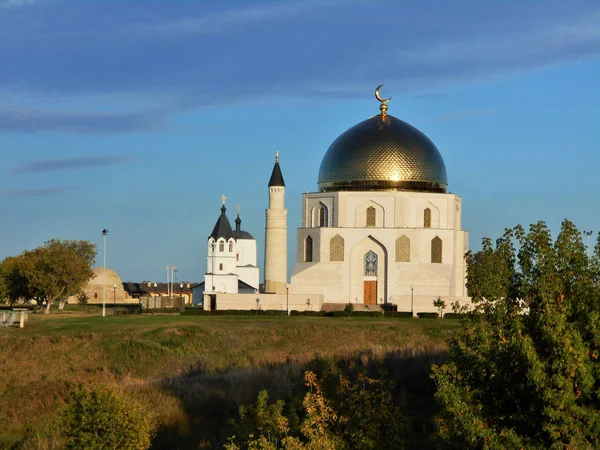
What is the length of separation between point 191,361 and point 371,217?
88.0 ft

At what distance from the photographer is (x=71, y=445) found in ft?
64.0

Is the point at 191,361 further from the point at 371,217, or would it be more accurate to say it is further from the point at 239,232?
the point at 239,232

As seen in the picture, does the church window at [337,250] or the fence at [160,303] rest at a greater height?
the church window at [337,250]

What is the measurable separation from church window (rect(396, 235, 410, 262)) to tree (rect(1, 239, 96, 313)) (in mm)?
20461

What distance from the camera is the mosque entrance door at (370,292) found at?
59812 millimetres

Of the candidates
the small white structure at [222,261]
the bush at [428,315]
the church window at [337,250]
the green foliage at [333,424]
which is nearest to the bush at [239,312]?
the church window at [337,250]

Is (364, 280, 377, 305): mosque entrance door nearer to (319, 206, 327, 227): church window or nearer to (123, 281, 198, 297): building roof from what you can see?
(319, 206, 327, 227): church window

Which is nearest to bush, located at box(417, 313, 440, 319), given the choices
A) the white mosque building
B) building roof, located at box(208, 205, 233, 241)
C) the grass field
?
the grass field

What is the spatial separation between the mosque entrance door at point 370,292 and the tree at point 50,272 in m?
18.5

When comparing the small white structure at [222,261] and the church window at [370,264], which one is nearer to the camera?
the church window at [370,264]

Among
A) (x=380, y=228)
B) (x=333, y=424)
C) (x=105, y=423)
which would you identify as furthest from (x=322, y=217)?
(x=333, y=424)

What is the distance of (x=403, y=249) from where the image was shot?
59.6 meters

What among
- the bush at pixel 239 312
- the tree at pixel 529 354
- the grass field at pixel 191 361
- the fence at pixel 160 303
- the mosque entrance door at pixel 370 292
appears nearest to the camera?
the tree at pixel 529 354

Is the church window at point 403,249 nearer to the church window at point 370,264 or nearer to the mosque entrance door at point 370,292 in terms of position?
the church window at point 370,264
